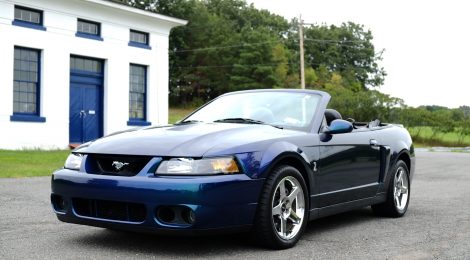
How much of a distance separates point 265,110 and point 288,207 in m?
1.23

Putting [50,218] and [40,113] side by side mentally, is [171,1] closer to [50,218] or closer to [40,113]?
[40,113]

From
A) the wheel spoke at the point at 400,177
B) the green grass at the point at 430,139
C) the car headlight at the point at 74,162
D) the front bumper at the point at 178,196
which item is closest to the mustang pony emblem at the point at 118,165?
the front bumper at the point at 178,196

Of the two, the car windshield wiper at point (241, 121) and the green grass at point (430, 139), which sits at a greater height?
the car windshield wiper at point (241, 121)

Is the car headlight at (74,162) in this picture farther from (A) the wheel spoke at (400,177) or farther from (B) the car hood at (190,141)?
(A) the wheel spoke at (400,177)

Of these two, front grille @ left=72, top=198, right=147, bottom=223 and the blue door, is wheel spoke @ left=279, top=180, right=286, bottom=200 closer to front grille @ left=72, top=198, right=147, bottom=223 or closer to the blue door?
front grille @ left=72, top=198, right=147, bottom=223

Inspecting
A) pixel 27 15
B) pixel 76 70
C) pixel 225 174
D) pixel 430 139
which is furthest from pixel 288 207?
pixel 430 139

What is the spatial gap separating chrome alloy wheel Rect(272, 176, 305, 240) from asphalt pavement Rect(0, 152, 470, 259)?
174mm

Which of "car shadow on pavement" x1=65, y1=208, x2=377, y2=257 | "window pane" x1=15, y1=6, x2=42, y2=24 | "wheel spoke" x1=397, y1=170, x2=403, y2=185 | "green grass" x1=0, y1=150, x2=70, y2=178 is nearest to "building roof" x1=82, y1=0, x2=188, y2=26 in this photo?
"window pane" x1=15, y1=6, x2=42, y2=24

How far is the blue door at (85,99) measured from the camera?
867 inches

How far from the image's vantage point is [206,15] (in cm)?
7119

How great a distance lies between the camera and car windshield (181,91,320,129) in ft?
20.0

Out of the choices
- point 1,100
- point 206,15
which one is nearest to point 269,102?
point 1,100

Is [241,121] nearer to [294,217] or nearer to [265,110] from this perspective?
[265,110]

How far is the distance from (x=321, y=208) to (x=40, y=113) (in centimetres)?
1674
